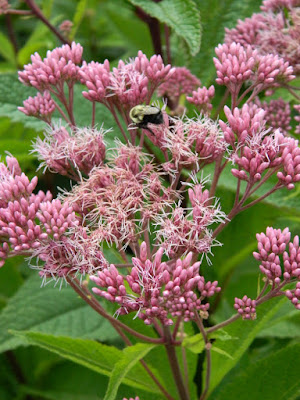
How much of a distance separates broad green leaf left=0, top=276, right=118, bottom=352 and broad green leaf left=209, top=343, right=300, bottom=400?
1.43ft

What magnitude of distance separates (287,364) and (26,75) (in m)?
0.96

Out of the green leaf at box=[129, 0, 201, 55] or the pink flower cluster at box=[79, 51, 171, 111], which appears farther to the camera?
the green leaf at box=[129, 0, 201, 55]

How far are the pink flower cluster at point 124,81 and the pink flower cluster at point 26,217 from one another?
30 cm

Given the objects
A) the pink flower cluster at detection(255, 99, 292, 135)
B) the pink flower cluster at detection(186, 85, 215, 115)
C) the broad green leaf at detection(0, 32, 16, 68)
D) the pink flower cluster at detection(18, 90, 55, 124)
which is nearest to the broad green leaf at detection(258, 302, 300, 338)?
the pink flower cluster at detection(255, 99, 292, 135)

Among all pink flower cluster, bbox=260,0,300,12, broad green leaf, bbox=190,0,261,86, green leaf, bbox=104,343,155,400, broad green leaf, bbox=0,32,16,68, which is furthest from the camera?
broad green leaf, bbox=0,32,16,68

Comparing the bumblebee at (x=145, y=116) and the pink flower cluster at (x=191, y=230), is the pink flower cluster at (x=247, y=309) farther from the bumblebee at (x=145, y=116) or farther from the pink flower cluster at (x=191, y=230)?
the bumblebee at (x=145, y=116)

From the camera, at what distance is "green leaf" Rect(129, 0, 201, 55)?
1.46 m

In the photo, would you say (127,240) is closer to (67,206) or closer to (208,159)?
(67,206)

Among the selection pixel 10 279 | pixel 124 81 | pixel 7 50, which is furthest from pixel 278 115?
pixel 7 50

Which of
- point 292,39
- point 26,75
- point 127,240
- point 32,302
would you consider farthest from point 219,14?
point 32,302

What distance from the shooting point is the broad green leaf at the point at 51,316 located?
1581mm

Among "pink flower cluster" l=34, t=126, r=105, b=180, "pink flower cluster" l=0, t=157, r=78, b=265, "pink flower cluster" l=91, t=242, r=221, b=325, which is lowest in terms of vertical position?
"pink flower cluster" l=91, t=242, r=221, b=325

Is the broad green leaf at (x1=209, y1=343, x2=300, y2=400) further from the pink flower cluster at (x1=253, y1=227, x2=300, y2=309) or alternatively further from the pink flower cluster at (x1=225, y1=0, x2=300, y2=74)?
the pink flower cluster at (x1=225, y1=0, x2=300, y2=74)

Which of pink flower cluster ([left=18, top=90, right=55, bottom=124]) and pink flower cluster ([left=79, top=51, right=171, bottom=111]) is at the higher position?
pink flower cluster ([left=79, top=51, right=171, bottom=111])
